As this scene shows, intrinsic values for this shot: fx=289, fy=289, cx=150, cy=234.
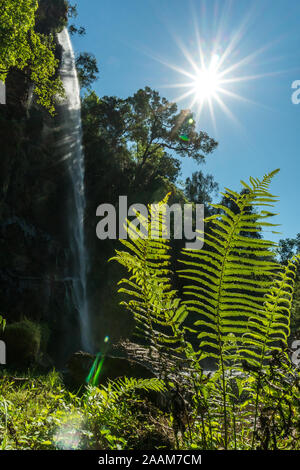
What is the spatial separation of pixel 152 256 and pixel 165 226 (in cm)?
13

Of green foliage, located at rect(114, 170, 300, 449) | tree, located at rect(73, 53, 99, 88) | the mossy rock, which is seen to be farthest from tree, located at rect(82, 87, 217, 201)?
green foliage, located at rect(114, 170, 300, 449)

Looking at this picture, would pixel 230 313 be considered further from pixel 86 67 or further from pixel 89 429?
pixel 86 67

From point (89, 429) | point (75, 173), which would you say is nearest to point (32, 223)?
point (75, 173)

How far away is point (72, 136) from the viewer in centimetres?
2033

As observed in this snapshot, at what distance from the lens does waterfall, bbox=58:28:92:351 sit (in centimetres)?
1609

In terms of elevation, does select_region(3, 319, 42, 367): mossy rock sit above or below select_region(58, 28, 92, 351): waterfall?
below

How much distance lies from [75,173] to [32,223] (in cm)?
550

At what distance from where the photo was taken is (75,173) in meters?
19.4

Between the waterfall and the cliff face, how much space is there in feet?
1.94

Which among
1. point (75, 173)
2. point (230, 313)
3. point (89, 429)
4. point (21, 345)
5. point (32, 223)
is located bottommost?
point (21, 345)

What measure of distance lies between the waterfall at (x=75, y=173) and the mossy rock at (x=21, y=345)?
21.8ft

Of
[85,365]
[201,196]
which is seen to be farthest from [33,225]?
[201,196]

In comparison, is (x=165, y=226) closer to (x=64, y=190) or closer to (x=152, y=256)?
(x=152, y=256)

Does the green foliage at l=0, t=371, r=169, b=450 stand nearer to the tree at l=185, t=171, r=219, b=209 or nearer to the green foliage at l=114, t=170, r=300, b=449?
the green foliage at l=114, t=170, r=300, b=449
